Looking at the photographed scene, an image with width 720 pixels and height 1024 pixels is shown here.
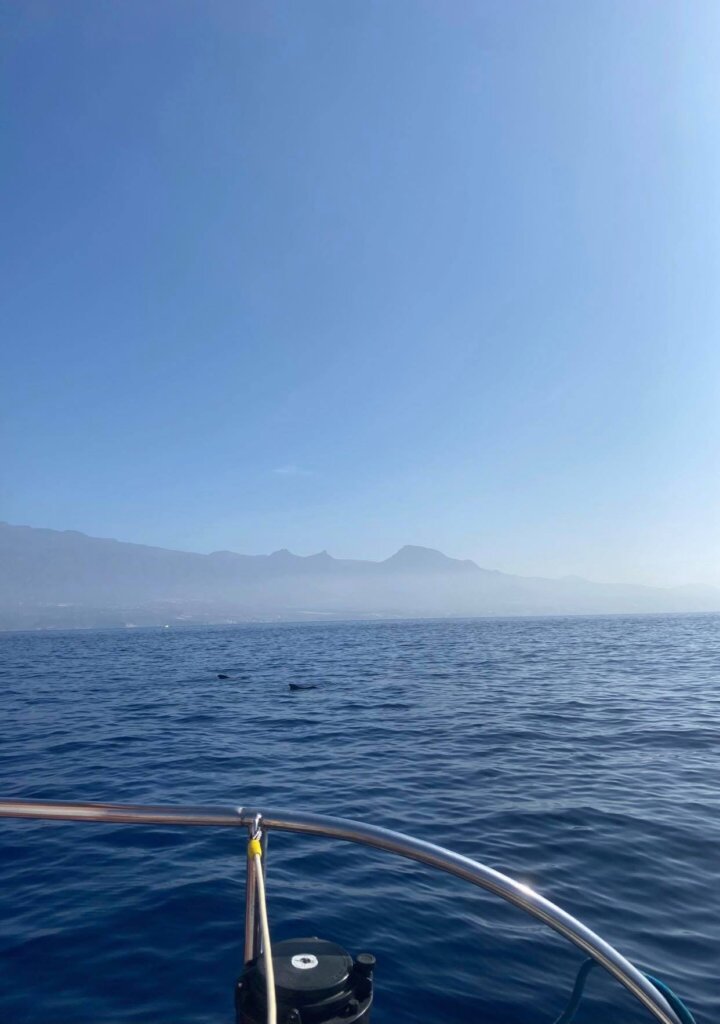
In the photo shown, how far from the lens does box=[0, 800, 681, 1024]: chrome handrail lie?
110 inches

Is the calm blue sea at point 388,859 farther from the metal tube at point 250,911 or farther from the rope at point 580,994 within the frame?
the metal tube at point 250,911

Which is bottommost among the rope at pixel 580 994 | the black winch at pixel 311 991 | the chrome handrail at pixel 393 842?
the rope at pixel 580 994

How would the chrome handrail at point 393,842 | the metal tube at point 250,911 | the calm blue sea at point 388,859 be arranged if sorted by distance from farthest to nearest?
the calm blue sea at point 388,859, the metal tube at point 250,911, the chrome handrail at point 393,842

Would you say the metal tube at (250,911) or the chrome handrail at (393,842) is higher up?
the chrome handrail at (393,842)

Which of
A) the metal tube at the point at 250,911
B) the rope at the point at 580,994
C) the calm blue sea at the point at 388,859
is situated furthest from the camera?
the calm blue sea at the point at 388,859

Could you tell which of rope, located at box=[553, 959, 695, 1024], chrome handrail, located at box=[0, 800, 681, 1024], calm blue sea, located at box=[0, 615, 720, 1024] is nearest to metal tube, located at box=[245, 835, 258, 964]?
chrome handrail, located at box=[0, 800, 681, 1024]

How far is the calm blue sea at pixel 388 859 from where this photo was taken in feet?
17.5

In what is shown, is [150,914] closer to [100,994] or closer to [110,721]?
[100,994]

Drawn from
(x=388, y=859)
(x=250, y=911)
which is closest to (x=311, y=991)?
(x=250, y=911)

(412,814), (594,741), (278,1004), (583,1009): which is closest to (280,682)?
(594,741)

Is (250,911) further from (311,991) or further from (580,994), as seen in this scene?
(580,994)

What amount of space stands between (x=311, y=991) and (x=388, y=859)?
5.73m

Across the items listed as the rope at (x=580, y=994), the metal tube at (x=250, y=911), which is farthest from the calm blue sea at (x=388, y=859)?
the metal tube at (x=250, y=911)

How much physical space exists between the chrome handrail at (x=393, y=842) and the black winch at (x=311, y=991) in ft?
1.57
